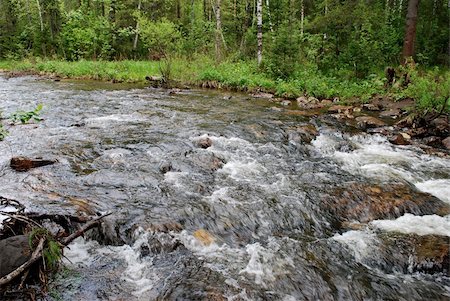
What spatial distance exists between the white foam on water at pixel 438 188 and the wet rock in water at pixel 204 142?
4536mm

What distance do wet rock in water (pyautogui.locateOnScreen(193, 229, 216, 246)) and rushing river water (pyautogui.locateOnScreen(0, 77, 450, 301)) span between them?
28 mm

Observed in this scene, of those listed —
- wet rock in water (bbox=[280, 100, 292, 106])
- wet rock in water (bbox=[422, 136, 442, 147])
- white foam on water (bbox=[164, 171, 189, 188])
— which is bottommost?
wet rock in water (bbox=[422, 136, 442, 147])

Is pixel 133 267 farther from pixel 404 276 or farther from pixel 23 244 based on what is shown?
pixel 404 276

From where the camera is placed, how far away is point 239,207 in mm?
6008

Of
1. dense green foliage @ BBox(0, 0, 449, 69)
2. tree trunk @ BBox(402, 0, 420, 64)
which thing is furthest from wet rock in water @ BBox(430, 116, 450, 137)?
dense green foliage @ BBox(0, 0, 449, 69)

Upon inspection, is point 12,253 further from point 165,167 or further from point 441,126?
point 441,126

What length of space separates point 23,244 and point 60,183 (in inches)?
109

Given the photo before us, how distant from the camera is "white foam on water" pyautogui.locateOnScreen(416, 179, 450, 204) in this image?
680cm

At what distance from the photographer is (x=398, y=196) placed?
6.59 metres

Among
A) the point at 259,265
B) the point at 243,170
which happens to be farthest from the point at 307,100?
the point at 259,265

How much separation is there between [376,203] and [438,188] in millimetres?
1700

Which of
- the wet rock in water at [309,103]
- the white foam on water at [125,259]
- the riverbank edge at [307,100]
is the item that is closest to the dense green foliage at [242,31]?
the riverbank edge at [307,100]

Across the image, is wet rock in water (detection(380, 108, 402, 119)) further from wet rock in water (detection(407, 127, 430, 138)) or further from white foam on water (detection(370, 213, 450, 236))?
white foam on water (detection(370, 213, 450, 236))

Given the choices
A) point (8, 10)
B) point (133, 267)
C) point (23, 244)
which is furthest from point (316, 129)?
point (8, 10)
